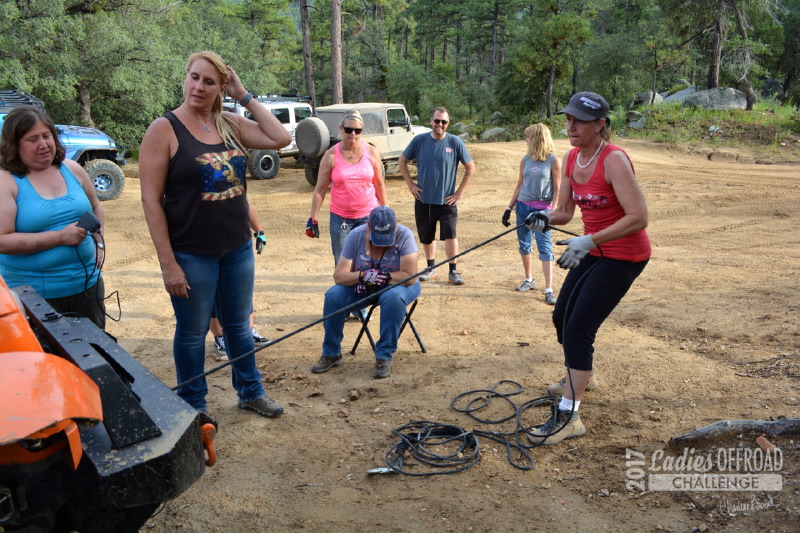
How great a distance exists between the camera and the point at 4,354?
1988 mm

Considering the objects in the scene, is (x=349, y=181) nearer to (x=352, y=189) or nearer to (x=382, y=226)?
(x=352, y=189)

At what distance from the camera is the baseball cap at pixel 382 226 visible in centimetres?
500

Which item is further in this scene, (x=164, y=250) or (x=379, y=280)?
(x=379, y=280)

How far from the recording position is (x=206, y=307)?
3713 mm

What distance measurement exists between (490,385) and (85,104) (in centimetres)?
1804

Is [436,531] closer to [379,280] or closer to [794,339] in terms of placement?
[379,280]

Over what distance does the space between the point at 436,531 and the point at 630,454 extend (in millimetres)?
1272

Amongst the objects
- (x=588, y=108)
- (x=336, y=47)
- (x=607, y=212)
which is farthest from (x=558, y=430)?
(x=336, y=47)

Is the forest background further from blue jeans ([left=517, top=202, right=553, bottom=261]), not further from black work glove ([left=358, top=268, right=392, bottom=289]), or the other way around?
black work glove ([left=358, top=268, right=392, bottom=289])

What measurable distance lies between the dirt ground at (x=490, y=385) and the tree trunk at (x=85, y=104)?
11368 mm

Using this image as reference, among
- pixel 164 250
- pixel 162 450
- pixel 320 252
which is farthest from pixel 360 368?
pixel 320 252

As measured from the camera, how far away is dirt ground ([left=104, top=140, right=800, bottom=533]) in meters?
3.14

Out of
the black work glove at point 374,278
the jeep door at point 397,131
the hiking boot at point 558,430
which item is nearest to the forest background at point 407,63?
the jeep door at point 397,131

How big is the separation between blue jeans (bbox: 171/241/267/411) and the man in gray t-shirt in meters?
3.83
